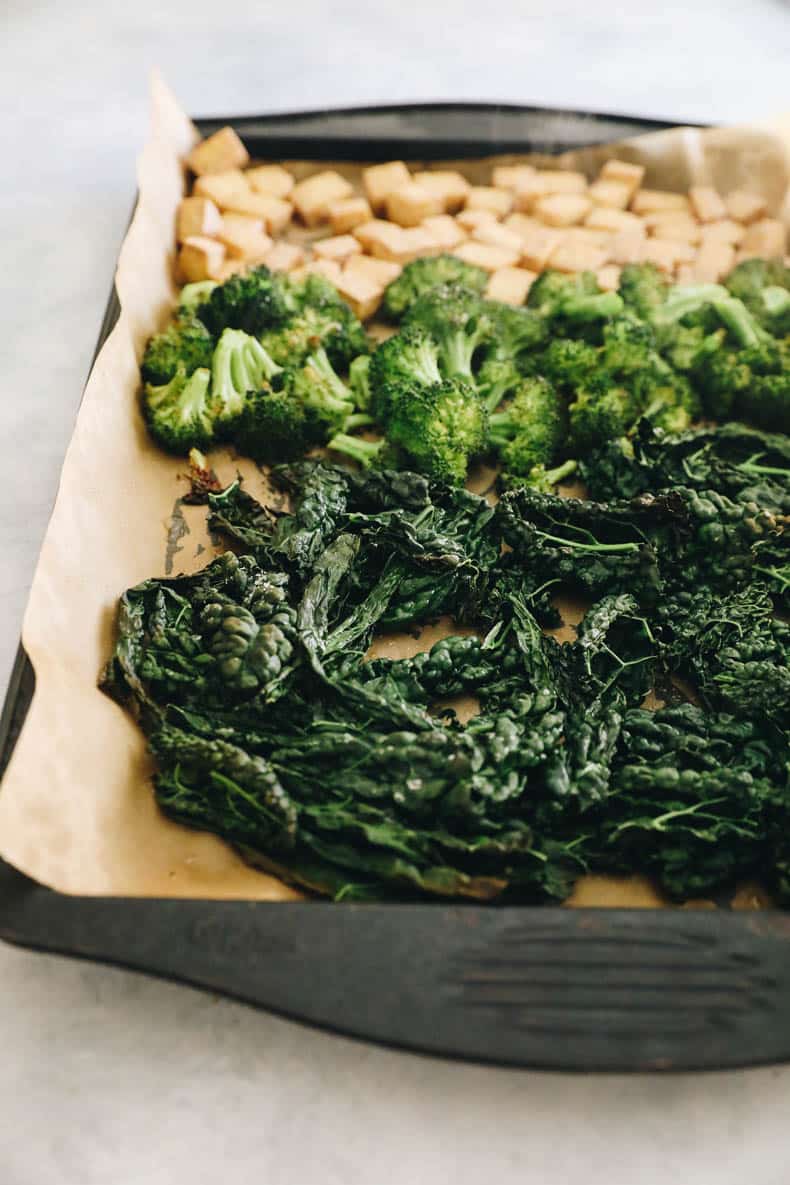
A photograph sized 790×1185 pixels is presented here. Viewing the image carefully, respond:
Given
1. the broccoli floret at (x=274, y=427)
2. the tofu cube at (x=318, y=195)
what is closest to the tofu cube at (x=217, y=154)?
the tofu cube at (x=318, y=195)

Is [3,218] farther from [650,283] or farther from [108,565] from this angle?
[650,283]

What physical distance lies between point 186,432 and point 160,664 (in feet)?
3.60

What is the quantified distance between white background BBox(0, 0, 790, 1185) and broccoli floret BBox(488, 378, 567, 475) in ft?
5.65

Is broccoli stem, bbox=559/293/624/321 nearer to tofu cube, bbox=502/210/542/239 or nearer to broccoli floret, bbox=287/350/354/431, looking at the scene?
tofu cube, bbox=502/210/542/239

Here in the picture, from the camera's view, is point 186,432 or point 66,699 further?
point 186,432

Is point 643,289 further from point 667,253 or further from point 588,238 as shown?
point 588,238

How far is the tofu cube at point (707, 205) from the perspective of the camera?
4.55m

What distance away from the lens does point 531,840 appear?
92.7 inches

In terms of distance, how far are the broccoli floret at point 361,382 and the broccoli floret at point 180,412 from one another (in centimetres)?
60

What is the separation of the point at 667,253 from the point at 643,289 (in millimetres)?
375

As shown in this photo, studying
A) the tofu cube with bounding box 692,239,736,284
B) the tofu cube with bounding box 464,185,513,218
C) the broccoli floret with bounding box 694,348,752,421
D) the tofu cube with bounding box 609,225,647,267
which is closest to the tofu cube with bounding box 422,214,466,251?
the tofu cube with bounding box 464,185,513,218

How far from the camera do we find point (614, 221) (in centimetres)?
452

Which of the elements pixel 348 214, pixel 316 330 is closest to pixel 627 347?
pixel 316 330

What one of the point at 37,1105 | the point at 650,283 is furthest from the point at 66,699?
the point at 650,283
